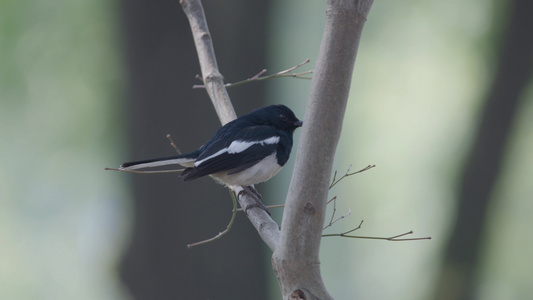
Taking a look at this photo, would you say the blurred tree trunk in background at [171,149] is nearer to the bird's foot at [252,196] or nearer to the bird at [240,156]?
the bird at [240,156]

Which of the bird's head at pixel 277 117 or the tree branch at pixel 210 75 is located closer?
the tree branch at pixel 210 75

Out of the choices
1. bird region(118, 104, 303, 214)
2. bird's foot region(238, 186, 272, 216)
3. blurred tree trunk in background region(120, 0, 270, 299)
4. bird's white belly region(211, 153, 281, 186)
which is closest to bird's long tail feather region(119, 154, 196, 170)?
bird region(118, 104, 303, 214)

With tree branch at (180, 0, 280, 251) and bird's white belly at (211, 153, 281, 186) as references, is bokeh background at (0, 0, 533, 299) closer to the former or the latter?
bird's white belly at (211, 153, 281, 186)

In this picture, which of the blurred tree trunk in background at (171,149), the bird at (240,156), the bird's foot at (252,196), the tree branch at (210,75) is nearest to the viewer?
the bird's foot at (252,196)

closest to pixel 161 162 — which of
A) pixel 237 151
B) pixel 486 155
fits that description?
pixel 237 151

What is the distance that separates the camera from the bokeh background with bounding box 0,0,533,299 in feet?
18.5

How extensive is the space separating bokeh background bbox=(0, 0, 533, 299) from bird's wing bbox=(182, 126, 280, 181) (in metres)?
1.88

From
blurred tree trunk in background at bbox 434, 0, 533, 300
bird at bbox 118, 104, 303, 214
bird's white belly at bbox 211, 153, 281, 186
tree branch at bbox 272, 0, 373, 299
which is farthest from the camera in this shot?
blurred tree trunk in background at bbox 434, 0, 533, 300

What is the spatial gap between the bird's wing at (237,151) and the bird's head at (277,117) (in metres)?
0.16

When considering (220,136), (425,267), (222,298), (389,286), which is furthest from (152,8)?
(389,286)

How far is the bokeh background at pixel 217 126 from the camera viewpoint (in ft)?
18.5

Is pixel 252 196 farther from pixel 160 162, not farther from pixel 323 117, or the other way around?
pixel 323 117

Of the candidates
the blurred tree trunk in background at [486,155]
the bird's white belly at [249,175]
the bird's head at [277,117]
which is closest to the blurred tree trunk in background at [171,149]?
the bird's head at [277,117]

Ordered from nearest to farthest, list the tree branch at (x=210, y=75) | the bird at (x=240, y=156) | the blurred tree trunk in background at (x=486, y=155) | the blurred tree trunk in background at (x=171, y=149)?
1. the tree branch at (x=210, y=75)
2. the bird at (x=240, y=156)
3. the blurred tree trunk in background at (x=486, y=155)
4. the blurred tree trunk in background at (x=171, y=149)
